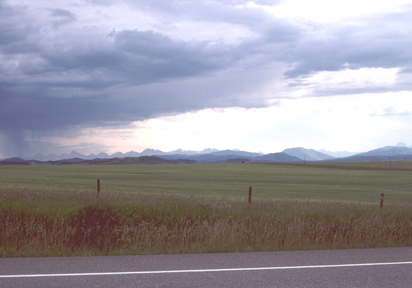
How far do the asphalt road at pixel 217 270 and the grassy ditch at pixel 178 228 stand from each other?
1232 millimetres

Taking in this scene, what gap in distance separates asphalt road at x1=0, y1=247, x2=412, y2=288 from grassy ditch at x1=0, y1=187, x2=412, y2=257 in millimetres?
1232

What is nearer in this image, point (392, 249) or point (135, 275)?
point (135, 275)

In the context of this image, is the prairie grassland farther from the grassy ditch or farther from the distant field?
the distant field

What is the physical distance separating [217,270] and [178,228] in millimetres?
5639

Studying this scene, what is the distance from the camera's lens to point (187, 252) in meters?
10.1

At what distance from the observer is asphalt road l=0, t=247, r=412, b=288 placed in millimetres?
6953

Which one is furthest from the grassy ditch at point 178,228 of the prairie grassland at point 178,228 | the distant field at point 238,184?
the distant field at point 238,184

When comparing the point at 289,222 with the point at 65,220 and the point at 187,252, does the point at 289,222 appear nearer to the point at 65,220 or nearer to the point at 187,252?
the point at 187,252

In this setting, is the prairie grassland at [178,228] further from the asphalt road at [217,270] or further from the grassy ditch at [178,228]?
the asphalt road at [217,270]

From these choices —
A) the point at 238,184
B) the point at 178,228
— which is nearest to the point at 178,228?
the point at 178,228

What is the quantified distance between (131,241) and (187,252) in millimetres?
2623

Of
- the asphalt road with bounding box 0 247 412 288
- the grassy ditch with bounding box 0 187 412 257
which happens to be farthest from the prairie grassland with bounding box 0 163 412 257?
the asphalt road with bounding box 0 247 412 288

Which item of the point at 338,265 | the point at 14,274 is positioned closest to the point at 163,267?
the point at 14,274

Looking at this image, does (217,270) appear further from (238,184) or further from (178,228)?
(238,184)
